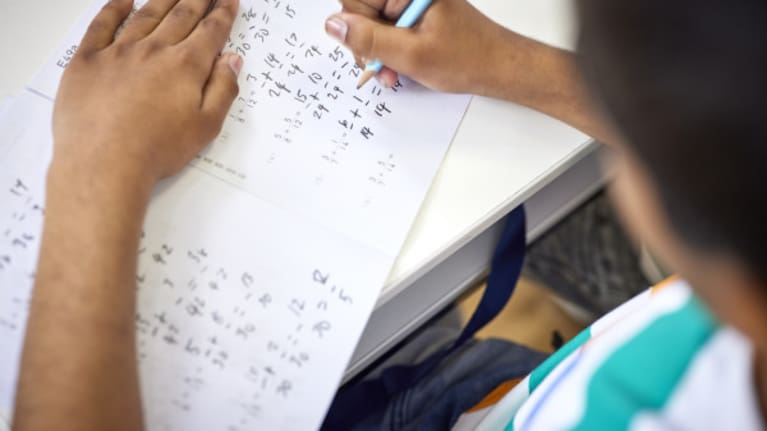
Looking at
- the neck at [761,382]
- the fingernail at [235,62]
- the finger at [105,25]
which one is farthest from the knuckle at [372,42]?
the neck at [761,382]

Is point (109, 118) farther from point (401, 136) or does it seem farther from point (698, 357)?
point (698, 357)

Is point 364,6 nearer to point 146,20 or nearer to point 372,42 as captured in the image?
point 372,42

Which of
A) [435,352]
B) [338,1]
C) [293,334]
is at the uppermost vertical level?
[338,1]

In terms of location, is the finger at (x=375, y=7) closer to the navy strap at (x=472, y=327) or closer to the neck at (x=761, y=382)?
the navy strap at (x=472, y=327)

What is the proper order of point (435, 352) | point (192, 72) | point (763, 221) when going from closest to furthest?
point (763, 221)
point (192, 72)
point (435, 352)

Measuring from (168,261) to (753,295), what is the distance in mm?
348

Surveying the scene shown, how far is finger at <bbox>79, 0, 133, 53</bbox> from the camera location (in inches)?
18.7

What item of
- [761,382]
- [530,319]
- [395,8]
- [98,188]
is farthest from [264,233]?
[530,319]

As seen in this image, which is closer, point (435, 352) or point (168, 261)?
point (168, 261)

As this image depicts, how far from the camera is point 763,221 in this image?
0.68ft

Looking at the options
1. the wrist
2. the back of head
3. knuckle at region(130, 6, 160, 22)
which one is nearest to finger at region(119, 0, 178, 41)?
knuckle at region(130, 6, 160, 22)

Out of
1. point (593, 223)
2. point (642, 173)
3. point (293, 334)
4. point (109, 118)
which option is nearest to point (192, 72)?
point (109, 118)

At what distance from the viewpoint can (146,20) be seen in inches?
19.6

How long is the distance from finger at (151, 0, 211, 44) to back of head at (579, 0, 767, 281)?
14.2 inches
